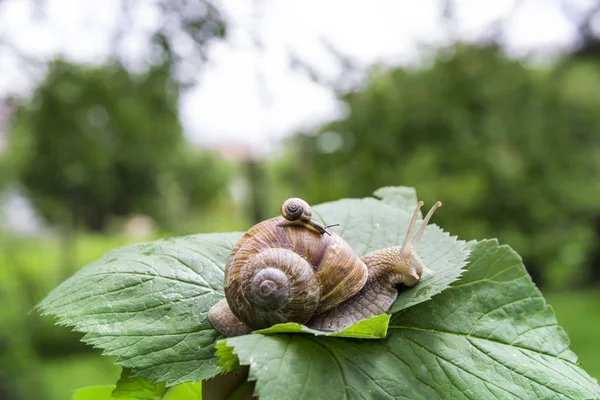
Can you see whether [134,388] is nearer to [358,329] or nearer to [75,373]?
[358,329]

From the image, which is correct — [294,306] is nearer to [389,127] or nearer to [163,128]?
[163,128]

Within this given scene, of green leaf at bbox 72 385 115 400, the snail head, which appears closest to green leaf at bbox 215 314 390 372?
the snail head

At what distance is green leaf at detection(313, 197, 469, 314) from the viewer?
2.25 feet

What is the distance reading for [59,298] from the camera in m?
0.71

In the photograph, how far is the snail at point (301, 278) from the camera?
657mm

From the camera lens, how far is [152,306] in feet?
2.25

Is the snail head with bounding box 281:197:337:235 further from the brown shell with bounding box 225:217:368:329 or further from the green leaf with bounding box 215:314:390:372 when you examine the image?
the green leaf with bounding box 215:314:390:372

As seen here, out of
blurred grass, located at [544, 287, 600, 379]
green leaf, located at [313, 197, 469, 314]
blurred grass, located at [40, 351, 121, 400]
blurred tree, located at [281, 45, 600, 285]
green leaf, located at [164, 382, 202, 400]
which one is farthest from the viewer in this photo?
blurred grass, located at [40, 351, 121, 400]

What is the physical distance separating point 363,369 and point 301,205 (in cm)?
22

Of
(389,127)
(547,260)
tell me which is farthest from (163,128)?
(547,260)

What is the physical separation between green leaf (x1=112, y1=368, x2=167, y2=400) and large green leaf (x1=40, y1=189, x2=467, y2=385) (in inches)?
2.5

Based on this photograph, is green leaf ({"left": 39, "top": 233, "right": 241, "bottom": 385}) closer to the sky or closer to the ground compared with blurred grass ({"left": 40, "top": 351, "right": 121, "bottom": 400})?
closer to the sky

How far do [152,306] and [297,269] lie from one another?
0.19 meters

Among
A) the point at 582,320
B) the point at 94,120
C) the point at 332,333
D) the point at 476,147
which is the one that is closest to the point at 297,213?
the point at 332,333
